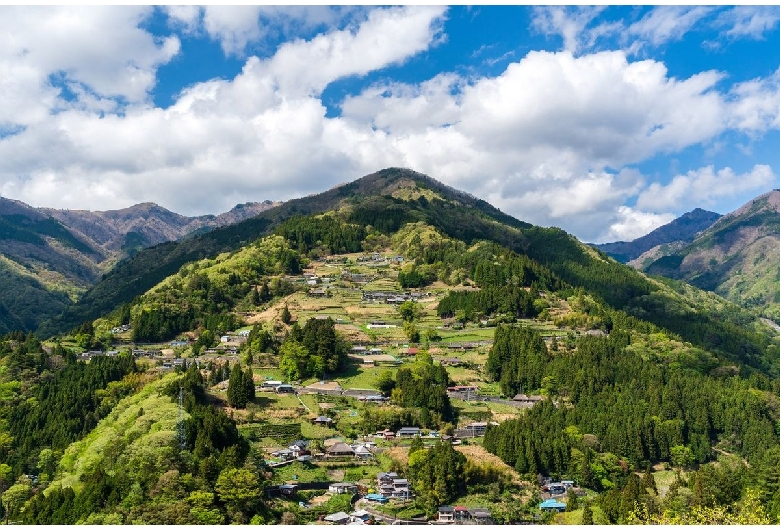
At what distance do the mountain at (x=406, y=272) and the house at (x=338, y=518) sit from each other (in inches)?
2132

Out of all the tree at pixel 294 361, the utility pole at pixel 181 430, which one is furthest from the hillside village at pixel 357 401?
the utility pole at pixel 181 430

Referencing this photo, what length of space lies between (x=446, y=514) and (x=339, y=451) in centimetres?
1134

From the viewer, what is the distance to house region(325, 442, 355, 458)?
5124 centimetres

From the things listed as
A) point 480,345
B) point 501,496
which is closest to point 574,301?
point 480,345

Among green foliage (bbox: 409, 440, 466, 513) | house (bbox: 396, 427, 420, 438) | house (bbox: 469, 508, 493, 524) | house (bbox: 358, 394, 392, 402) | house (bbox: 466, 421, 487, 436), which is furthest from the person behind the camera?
house (bbox: 358, 394, 392, 402)

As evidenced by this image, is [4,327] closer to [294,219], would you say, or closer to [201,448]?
[294,219]

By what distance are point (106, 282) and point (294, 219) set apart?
223 feet

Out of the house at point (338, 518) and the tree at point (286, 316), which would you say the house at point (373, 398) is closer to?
the house at point (338, 518)

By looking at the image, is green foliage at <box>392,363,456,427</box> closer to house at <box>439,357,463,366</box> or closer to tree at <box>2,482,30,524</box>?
house at <box>439,357,463,366</box>

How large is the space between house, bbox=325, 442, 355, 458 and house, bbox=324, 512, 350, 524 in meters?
10.2

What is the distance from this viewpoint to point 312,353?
71500 mm

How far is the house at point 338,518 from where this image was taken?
40.0 metres

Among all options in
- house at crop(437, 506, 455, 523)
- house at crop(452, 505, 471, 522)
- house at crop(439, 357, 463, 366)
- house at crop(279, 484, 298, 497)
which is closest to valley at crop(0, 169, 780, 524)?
house at crop(279, 484, 298, 497)

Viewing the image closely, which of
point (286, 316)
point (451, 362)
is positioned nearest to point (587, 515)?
point (451, 362)
